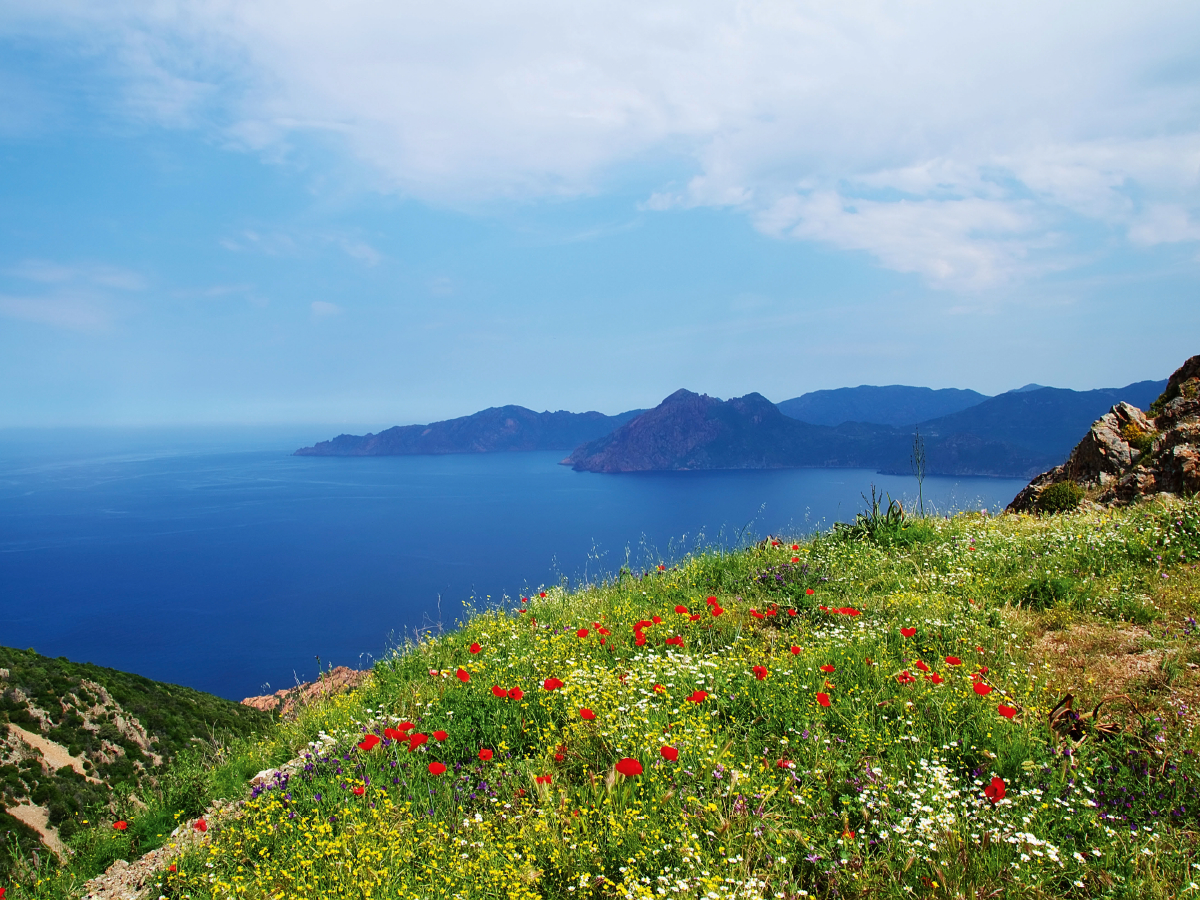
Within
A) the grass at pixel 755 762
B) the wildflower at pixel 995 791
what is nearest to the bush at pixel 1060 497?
the grass at pixel 755 762

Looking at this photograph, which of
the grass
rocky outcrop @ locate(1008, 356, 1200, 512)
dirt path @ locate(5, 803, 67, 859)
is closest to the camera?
the grass

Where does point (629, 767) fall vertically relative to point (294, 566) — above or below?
above

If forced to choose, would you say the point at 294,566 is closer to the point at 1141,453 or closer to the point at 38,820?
the point at 38,820

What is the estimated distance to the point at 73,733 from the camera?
17.7 metres

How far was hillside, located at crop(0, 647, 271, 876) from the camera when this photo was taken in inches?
558

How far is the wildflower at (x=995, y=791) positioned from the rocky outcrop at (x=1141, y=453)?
1154 cm

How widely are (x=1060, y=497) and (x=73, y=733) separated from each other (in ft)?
88.6

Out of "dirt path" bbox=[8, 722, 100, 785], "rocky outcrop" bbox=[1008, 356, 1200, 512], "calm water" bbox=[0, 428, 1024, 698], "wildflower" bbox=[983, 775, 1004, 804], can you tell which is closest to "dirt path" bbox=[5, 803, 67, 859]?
"dirt path" bbox=[8, 722, 100, 785]

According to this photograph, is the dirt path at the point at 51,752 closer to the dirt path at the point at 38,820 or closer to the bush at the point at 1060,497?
the dirt path at the point at 38,820

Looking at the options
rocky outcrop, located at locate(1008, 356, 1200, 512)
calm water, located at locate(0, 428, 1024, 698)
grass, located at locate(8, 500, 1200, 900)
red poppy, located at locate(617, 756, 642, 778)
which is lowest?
calm water, located at locate(0, 428, 1024, 698)

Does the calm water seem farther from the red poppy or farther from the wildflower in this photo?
the red poppy

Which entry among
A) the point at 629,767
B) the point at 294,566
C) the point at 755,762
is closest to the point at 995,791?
the point at 755,762

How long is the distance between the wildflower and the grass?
0.06m

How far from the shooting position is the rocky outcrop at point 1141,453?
11.8 meters
